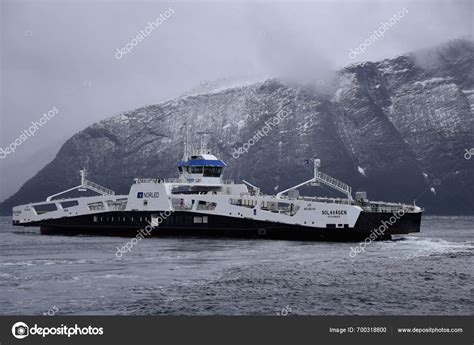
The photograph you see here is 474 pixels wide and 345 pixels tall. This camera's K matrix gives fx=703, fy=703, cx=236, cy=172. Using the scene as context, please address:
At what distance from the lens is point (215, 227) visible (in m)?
80.6

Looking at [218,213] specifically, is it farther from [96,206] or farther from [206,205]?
[96,206]

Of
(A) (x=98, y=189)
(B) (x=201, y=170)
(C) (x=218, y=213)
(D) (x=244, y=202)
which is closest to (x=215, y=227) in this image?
(C) (x=218, y=213)

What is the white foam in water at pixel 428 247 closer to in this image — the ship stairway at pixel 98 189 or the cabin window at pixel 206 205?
the cabin window at pixel 206 205

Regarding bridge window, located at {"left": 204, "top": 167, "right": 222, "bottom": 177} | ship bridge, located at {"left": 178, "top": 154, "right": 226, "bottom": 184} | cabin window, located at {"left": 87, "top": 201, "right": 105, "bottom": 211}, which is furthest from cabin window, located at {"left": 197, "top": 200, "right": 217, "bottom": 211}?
cabin window, located at {"left": 87, "top": 201, "right": 105, "bottom": 211}

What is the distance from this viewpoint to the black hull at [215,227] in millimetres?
73438

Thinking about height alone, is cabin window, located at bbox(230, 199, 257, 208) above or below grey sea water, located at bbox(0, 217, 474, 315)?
above

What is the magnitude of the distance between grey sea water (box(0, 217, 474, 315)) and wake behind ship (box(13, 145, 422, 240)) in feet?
24.4

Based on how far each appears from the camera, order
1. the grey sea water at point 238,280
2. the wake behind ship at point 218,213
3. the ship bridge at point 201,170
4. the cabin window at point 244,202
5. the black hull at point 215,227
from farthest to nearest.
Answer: the ship bridge at point 201,170
the cabin window at point 244,202
the wake behind ship at point 218,213
the black hull at point 215,227
the grey sea water at point 238,280

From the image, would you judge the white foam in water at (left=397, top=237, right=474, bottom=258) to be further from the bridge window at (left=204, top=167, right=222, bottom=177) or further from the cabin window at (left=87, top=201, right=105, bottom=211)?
the cabin window at (left=87, top=201, right=105, bottom=211)

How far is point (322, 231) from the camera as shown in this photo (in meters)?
74.2

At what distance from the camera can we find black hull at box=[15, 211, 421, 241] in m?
73.4

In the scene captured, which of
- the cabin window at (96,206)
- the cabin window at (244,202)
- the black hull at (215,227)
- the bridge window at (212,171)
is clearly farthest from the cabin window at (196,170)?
the cabin window at (96,206)
